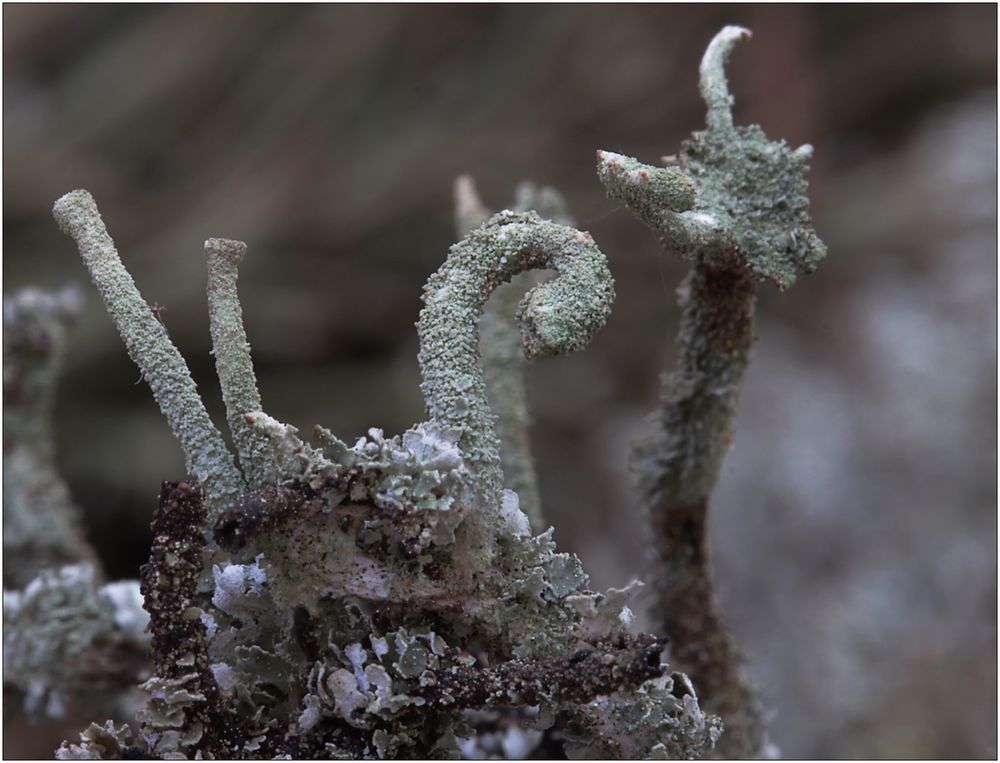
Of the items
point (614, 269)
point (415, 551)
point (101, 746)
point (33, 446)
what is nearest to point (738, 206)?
point (415, 551)

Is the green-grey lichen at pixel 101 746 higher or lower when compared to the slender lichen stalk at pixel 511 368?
lower

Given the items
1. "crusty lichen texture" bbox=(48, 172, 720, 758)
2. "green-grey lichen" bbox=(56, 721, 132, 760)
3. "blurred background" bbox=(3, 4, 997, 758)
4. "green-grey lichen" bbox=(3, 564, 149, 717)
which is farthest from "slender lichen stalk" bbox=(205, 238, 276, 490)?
"blurred background" bbox=(3, 4, 997, 758)

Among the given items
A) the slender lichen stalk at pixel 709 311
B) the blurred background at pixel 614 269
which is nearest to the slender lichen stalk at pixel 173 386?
the slender lichen stalk at pixel 709 311

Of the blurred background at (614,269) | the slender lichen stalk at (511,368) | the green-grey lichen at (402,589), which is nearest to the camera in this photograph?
the green-grey lichen at (402,589)

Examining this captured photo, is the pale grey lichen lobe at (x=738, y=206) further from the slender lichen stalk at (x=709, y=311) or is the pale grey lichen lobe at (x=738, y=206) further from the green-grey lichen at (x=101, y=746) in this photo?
the green-grey lichen at (x=101, y=746)

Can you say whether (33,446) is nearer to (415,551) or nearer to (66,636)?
(66,636)

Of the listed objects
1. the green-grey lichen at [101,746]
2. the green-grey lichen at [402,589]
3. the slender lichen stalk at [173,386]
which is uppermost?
the slender lichen stalk at [173,386]

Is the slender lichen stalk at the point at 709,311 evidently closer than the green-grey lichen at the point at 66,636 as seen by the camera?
Yes
